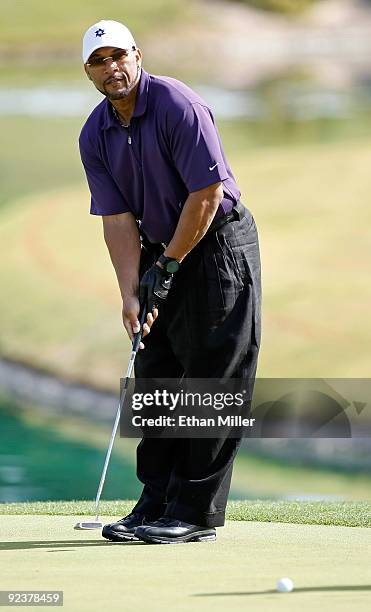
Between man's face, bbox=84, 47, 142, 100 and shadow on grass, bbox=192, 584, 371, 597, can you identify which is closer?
→ shadow on grass, bbox=192, 584, 371, 597

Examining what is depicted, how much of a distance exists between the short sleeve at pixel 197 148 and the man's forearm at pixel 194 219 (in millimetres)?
27

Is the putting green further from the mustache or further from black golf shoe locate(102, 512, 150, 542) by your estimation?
the mustache

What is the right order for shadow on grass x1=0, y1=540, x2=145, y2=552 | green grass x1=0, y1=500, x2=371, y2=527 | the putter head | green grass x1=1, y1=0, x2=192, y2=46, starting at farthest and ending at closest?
green grass x1=1, y1=0, x2=192, y2=46 < green grass x1=0, y1=500, x2=371, y2=527 < the putter head < shadow on grass x1=0, y1=540, x2=145, y2=552

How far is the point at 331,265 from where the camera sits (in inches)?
568

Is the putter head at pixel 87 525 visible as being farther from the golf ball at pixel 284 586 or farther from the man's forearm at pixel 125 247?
the golf ball at pixel 284 586

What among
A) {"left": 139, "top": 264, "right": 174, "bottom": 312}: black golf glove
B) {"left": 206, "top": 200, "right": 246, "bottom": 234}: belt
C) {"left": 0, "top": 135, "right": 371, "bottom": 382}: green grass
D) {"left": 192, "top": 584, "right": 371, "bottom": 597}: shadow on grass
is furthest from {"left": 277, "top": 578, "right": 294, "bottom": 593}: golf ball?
{"left": 0, "top": 135, "right": 371, "bottom": 382}: green grass

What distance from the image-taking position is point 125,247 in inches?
158

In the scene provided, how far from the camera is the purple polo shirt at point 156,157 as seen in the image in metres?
3.75

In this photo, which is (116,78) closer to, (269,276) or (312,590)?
(312,590)

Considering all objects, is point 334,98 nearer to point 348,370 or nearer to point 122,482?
point 348,370

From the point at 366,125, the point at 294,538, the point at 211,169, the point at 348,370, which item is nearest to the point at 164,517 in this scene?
the point at 294,538

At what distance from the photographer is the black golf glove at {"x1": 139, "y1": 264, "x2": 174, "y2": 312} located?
3.84 m

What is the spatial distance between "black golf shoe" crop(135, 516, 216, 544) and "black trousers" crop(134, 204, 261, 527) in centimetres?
2

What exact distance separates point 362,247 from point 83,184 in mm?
5754
